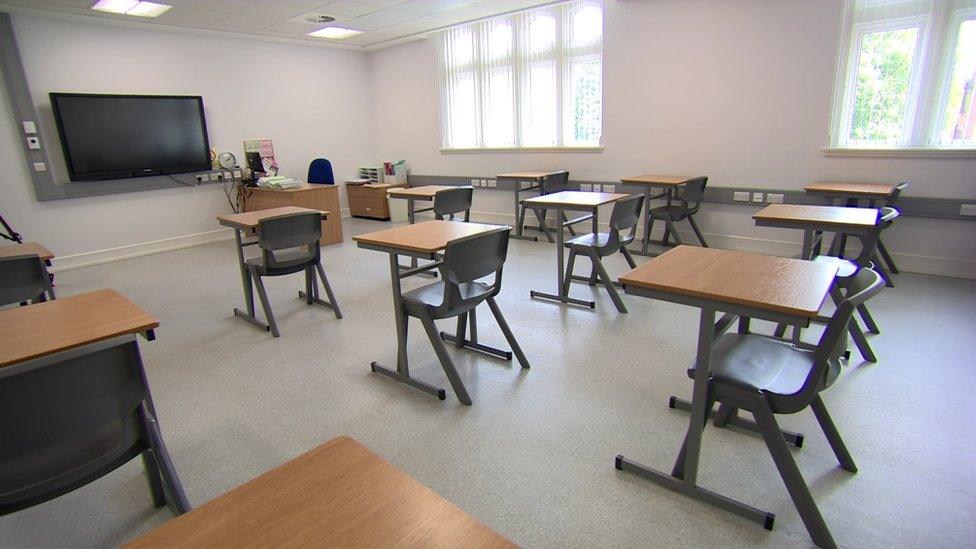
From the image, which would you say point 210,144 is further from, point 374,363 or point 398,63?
point 374,363

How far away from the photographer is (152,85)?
242 inches

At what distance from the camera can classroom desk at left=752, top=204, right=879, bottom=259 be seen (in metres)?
2.90

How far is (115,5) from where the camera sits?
5.23m

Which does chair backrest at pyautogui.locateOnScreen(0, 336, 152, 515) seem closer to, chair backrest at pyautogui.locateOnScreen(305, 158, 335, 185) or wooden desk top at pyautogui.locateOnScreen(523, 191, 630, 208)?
wooden desk top at pyautogui.locateOnScreen(523, 191, 630, 208)

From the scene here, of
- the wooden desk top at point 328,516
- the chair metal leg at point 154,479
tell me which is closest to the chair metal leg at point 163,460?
the chair metal leg at point 154,479

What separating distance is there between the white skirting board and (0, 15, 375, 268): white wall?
22 mm

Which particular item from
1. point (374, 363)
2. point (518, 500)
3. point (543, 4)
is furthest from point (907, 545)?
point (543, 4)

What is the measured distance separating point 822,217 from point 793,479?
205cm

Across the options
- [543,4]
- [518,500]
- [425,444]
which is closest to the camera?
[518,500]

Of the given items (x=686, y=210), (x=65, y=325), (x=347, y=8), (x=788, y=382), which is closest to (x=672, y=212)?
(x=686, y=210)

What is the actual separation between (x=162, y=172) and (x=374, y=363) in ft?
16.9

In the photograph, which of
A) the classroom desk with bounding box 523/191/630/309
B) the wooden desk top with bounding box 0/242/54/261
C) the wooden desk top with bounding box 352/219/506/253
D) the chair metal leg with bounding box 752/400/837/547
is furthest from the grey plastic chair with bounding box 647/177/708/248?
the wooden desk top with bounding box 0/242/54/261

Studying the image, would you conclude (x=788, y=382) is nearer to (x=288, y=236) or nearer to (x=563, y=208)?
(x=563, y=208)

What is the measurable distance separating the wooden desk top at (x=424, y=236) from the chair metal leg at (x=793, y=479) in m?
1.52
